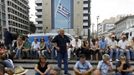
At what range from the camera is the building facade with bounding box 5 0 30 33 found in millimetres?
102375

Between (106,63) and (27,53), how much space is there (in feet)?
24.9

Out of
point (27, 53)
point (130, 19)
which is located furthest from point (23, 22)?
point (27, 53)

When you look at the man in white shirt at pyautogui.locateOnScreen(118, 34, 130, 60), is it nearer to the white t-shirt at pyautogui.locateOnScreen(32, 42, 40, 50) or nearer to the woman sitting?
the white t-shirt at pyautogui.locateOnScreen(32, 42, 40, 50)

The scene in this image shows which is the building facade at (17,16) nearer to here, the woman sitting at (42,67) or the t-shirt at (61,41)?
the t-shirt at (61,41)

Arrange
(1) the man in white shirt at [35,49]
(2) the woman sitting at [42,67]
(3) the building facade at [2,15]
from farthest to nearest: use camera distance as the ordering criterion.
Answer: (3) the building facade at [2,15] < (1) the man in white shirt at [35,49] < (2) the woman sitting at [42,67]

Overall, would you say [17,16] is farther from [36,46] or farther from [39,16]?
[36,46]

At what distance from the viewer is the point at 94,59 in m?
17.2

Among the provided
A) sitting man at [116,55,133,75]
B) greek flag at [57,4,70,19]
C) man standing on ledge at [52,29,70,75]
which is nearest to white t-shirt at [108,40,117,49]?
man standing on ledge at [52,29,70,75]

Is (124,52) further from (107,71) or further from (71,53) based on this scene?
(107,71)

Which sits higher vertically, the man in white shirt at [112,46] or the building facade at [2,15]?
the building facade at [2,15]

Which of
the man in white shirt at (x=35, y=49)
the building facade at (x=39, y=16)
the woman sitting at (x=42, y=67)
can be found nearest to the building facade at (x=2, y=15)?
the building facade at (x=39, y=16)

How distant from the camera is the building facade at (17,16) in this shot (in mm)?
102375

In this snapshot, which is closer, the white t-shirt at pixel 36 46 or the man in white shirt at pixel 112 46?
the man in white shirt at pixel 112 46

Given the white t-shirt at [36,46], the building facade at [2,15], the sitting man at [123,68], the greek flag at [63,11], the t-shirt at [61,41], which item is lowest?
the sitting man at [123,68]
